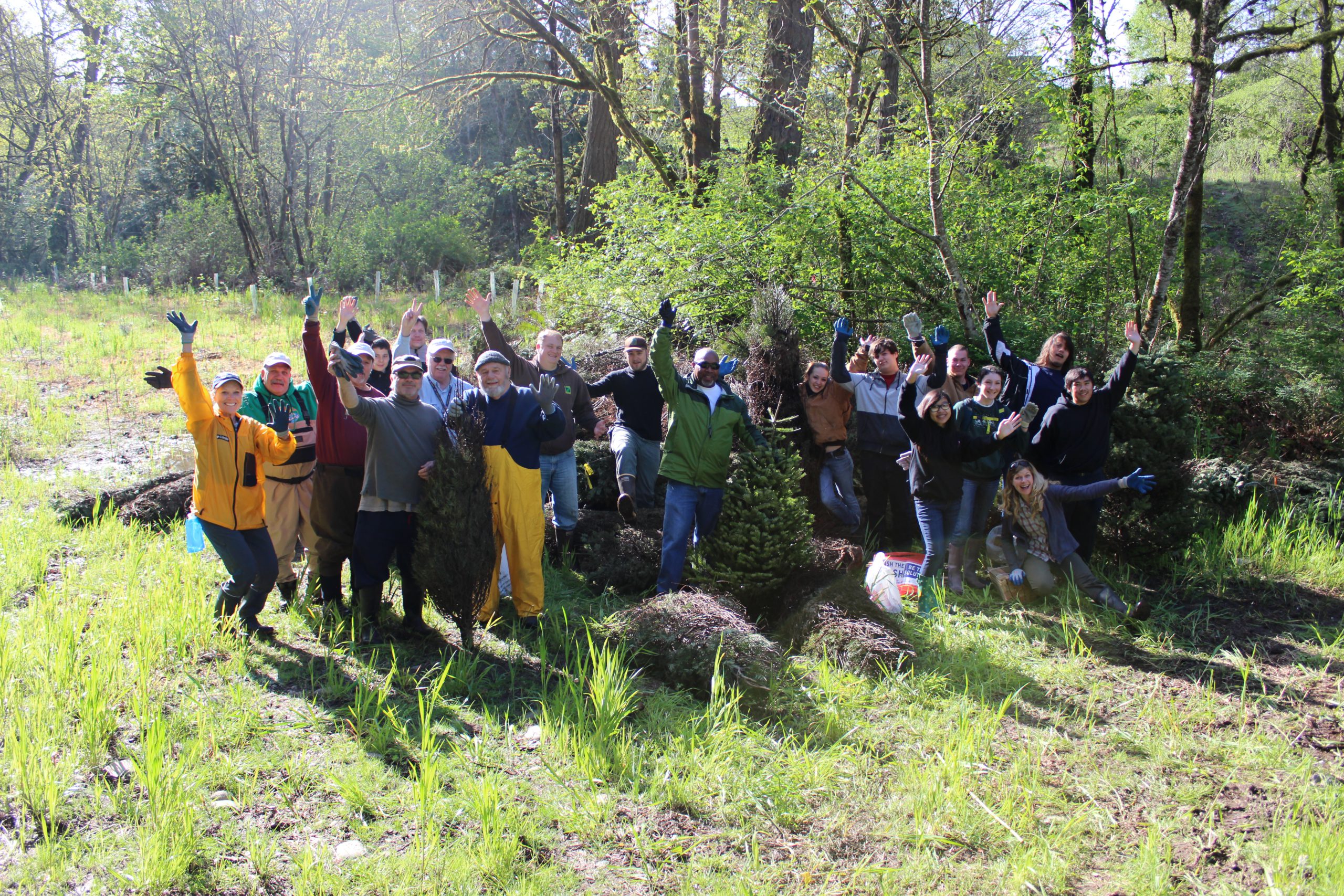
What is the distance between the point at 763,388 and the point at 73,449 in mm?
7834

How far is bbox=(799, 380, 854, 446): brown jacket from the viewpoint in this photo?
707 centimetres

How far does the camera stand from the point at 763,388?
736cm

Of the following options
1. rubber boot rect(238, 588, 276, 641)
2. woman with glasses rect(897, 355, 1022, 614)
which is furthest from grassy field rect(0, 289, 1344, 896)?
woman with glasses rect(897, 355, 1022, 614)

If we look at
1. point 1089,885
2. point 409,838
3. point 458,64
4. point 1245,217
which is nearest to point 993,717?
point 1089,885

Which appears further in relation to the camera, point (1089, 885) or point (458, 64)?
point (458, 64)

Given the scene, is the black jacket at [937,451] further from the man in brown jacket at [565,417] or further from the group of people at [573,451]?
the man in brown jacket at [565,417]

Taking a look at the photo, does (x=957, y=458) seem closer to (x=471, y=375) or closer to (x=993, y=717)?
(x=993, y=717)

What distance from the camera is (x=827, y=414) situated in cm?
707

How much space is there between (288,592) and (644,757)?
312 cm

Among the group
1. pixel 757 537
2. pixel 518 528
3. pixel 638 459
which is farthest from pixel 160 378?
pixel 757 537

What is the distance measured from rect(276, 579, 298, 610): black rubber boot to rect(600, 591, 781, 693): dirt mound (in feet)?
7.38

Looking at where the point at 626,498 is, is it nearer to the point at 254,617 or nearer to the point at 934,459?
the point at 934,459

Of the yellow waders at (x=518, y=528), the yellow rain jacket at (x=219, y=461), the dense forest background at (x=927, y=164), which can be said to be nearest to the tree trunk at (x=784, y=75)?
the dense forest background at (x=927, y=164)

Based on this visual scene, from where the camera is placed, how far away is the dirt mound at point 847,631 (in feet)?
17.0
